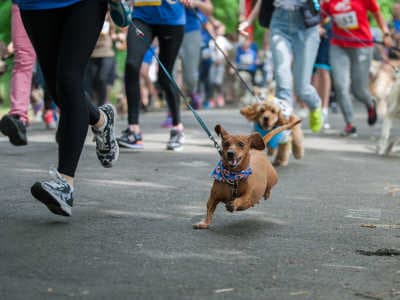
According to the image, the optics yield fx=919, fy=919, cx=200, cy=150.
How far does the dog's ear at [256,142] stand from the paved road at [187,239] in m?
0.43

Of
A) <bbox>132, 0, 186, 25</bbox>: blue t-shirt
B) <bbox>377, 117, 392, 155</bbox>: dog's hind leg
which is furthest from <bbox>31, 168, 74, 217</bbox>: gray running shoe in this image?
<bbox>377, 117, 392, 155</bbox>: dog's hind leg

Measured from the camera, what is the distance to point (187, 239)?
14.9ft

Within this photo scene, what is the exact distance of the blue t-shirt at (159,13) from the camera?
827 centimetres

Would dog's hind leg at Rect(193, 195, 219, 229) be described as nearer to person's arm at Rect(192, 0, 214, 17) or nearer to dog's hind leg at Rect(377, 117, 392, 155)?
dog's hind leg at Rect(377, 117, 392, 155)

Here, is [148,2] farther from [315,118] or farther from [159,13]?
[315,118]

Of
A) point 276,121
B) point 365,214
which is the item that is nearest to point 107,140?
point 365,214

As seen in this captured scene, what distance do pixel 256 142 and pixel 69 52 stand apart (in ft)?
3.76

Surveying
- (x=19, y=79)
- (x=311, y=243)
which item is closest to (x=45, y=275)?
(x=311, y=243)

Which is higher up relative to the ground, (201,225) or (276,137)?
(201,225)

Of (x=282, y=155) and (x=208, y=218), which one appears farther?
(x=282, y=155)

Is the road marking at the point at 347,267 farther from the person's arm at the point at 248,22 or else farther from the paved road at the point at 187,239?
the person's arm at the point at 248,22

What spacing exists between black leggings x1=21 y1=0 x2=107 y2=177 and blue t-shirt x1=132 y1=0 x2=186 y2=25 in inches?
132

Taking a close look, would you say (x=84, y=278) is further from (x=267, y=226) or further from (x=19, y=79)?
(x=19, y=79)

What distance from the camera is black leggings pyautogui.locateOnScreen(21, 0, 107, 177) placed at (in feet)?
15.8
